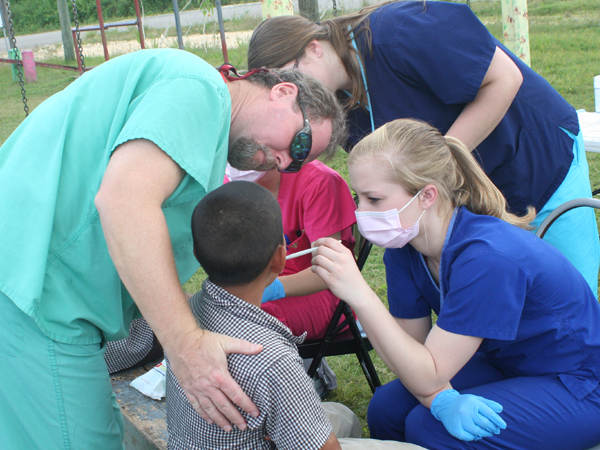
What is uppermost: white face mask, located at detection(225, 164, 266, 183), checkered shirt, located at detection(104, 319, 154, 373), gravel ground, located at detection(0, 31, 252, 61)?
white face mask, located at detection(225, 164, 266, 183)

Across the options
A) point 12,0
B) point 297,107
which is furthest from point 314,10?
point 12,0

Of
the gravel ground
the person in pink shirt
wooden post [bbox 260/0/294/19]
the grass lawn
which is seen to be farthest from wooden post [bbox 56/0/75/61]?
the person in pink shirt

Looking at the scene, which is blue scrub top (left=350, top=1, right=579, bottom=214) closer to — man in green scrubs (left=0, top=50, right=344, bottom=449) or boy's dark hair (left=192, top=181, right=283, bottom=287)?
man in green scrubs (left=0, top=50, right=344, bottom=449)

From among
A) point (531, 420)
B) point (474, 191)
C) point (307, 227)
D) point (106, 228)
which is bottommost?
point (531, 420)

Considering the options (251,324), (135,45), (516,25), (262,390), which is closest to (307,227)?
(251,324)

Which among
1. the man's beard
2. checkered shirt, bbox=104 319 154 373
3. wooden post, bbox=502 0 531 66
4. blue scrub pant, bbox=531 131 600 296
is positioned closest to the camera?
the man's beard

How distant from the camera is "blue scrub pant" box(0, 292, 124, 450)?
1.37 metres

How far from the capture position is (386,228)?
1759mm

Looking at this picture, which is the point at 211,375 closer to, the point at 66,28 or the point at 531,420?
the point at 531,420

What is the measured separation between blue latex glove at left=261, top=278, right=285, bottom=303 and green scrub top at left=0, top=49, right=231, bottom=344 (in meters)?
0.84

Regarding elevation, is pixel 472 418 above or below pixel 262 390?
below

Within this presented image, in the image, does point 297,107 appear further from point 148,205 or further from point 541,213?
point 541,213

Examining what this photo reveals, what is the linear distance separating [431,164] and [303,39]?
2.22 feet

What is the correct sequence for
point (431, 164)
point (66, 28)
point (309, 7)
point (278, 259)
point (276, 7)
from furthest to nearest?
1. point (66, 28)
2. point (309, 7)
3. point (276, 7)
4. point (431, 164)
5. point (278, 259)
